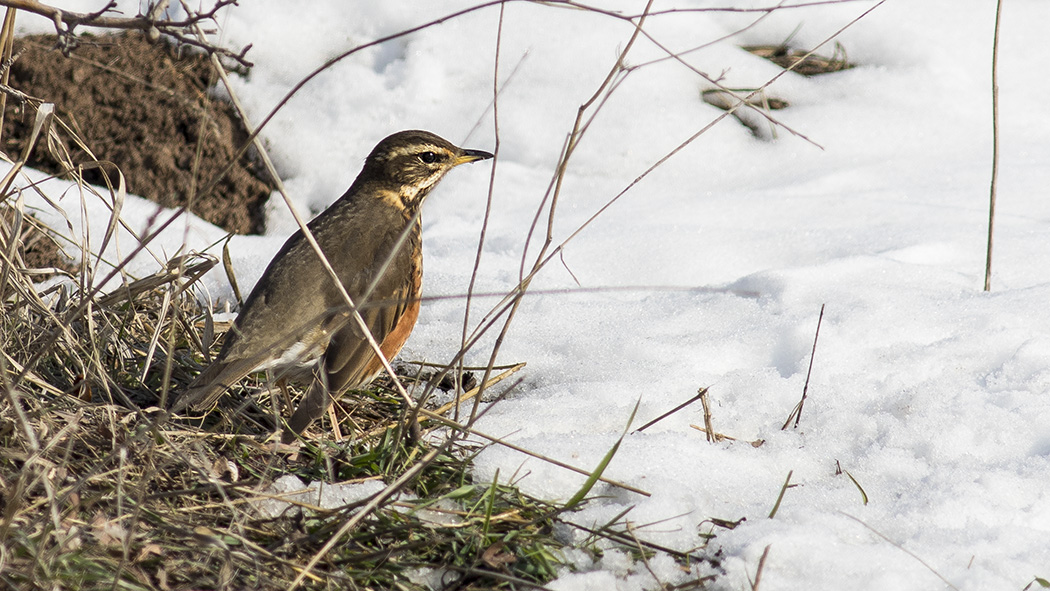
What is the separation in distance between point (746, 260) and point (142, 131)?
151 inches

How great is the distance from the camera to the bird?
388 centimetres

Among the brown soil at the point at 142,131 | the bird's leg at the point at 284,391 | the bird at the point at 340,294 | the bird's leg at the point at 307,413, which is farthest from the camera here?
the brown soil at the point at 142,131

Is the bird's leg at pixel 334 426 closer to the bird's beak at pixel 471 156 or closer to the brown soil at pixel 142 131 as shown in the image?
the bird's beak at pixel 471 156

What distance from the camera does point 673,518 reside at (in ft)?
10.3

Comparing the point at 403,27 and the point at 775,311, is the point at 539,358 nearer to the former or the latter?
the point at 775,311

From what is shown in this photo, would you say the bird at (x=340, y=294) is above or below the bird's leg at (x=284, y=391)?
above

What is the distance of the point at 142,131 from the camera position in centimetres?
644

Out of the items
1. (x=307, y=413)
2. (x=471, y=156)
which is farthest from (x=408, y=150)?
(x=307, y=413)

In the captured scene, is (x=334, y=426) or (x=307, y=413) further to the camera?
(x=334, y=426)

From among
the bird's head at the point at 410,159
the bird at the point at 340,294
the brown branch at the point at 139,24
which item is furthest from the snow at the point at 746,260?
the brown branch at the point at 139,24

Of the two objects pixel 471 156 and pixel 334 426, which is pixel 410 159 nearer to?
pixel 471 156

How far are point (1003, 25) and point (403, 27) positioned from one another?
439 centimetres

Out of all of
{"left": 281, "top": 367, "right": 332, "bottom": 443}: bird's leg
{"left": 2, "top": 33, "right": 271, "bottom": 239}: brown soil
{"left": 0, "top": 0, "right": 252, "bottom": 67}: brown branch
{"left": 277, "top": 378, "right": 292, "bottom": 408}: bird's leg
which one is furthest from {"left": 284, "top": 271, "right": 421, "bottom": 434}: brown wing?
{"left": 2, "top": 33, "right": 271, "bottom": 239}: brown soil

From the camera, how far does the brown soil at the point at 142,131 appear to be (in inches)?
248
